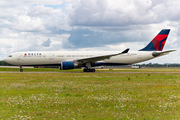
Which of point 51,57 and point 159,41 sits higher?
point 159,41

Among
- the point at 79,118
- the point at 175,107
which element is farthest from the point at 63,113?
the point at 175,107

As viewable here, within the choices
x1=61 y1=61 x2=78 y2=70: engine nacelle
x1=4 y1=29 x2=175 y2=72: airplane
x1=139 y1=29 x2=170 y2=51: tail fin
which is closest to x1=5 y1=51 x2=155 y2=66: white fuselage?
x1=4 y1=29 x2=175 y2=72: airplane

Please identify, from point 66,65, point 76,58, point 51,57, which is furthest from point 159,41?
point 51,57

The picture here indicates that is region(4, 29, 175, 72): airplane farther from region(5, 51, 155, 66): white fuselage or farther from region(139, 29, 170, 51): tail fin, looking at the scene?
region(139, 29, 170, 51): tail fin

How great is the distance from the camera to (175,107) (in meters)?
8.40

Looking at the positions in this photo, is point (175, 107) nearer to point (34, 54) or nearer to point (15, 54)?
point (34, 54)

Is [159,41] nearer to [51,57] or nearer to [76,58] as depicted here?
[76,58]

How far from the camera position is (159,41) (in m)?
38.7

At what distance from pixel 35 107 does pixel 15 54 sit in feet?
98.5

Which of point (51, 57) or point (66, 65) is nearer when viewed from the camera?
point (66, 65)

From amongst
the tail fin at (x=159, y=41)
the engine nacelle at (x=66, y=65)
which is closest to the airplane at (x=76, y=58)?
the engine nacelle at (x=66, y=65)

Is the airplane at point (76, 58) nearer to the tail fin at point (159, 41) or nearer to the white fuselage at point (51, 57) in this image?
the white fuselage at point (51, 57)

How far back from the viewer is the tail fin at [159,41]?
38.8 m

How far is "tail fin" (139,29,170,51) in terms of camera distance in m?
38.8
